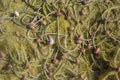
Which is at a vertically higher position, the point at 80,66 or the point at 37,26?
the point at 37,26

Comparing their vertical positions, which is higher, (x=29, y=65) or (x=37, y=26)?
(x=37, y=26)

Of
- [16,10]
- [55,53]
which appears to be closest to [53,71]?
[55,53]

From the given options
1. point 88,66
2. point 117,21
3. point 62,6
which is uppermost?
point 62,6

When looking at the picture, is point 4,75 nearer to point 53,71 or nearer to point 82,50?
point 53,71

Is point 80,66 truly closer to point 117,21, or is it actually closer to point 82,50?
point 82,50

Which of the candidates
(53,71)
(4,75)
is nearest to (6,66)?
(4,75)
